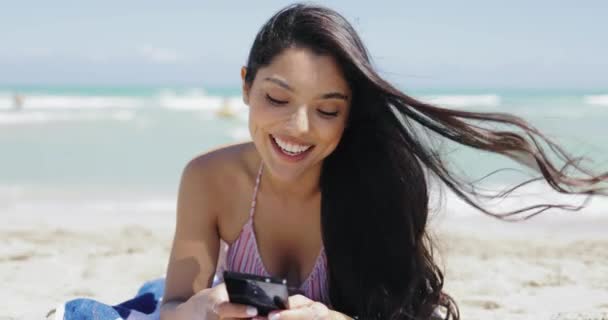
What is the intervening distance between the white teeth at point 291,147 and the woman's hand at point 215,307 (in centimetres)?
56

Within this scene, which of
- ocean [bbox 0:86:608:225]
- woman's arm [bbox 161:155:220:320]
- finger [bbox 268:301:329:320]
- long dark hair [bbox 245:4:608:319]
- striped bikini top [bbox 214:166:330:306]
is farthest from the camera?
ocean [bbox 0:86:608:225]

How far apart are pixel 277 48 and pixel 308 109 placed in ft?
0.85

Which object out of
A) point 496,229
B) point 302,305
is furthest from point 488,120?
point 496,229

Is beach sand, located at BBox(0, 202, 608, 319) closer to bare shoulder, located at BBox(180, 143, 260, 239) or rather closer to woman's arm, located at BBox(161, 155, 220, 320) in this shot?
bare shoulder, located at BBox(180, 143, 260, 239)

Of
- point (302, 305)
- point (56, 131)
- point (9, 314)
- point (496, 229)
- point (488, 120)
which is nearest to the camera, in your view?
point (302, 305)

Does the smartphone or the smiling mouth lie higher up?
the smiling mouth

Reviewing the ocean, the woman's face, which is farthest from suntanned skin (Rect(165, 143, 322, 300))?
the ocean

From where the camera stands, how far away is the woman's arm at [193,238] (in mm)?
3068

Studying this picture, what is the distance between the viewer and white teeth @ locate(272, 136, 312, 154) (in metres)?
2.75

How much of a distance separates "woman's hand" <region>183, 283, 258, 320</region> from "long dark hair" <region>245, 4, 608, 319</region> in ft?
2.13

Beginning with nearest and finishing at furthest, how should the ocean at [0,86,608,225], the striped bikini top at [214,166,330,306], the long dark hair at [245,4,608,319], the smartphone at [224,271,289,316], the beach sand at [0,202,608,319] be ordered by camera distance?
the smartphone at [224,271,289,316]
the long dark hair at [245,4,608,319]
the striped bikini top at [214,166,330,306]
the beach sand at [0,202,608,319]
the ocean at [0,86,608,225]

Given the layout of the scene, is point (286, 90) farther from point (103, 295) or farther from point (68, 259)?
point (68, 259)

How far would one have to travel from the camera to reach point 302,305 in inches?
103

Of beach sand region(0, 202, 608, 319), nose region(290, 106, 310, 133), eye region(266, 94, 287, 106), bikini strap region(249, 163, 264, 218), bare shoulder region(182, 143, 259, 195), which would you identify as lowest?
beach sand region(0, 202, 608, 319)
